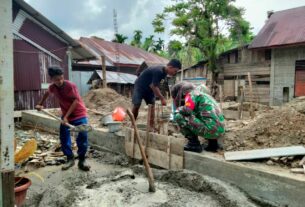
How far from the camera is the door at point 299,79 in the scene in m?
13.7

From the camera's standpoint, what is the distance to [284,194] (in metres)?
3.49

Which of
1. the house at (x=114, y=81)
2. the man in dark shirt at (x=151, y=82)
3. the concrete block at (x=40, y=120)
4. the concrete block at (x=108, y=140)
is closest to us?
the man in dark shirt at (x=151, y=82)

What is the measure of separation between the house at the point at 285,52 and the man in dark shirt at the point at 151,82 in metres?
9.94

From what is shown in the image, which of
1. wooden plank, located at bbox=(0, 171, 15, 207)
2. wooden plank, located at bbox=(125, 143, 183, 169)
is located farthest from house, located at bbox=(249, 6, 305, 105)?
wooden plank, located at bbox=(0, 171, 15, 207)

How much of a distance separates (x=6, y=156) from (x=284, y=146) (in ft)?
12.9

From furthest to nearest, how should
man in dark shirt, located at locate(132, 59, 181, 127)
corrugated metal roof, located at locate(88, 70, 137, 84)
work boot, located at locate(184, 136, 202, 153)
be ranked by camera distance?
corrugated metal roof, located at locate(88, 70, 137, 84), man in dark shirt, located at locate(132, 59, 181, 127), work boot, located at locate(184, 136, 202, 153)

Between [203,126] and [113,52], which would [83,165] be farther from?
[113,52]

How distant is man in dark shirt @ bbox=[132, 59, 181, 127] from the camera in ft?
18.0

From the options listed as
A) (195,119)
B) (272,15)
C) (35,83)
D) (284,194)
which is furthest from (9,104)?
(272,15)

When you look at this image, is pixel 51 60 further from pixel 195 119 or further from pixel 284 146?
pixel 284 146

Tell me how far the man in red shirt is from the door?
39.0 feet

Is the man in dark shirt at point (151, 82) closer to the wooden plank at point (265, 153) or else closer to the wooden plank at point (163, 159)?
the wooden plank at point (163, 159)

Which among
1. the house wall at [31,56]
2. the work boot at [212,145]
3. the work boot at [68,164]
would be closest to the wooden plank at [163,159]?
the work boot at [212,145]

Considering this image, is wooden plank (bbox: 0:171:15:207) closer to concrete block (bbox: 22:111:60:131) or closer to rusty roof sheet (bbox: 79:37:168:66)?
concrete block (bbox: 22:111:60:131)
